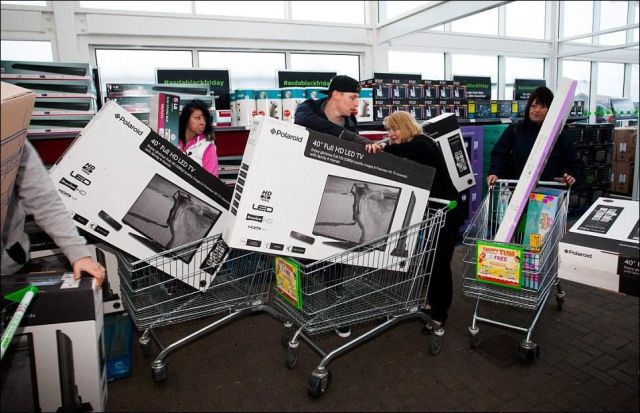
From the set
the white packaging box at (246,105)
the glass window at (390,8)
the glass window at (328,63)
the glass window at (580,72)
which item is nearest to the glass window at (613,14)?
the glass window at (580,72)

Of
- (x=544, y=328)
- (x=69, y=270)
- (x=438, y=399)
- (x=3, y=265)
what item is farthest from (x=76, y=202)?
(x=544, y=328)

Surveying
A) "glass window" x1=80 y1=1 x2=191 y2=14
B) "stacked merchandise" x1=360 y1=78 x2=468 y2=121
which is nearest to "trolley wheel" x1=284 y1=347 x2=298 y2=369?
"stacked merchandise" x1=360 y1=78 x2=468 y2=121

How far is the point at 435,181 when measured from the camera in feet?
9.10

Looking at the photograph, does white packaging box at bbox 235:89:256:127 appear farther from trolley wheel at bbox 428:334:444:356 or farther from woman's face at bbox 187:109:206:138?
trolley wheel at bbox 428:334:444:356

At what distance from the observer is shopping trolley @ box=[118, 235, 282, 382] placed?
2410mm

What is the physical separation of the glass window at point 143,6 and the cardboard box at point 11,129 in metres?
6.50

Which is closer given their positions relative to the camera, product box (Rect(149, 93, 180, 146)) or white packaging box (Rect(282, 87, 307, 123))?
product box (Rect(149, 93, 180, 146))

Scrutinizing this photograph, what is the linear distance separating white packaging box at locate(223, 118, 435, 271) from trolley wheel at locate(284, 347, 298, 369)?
70 cm

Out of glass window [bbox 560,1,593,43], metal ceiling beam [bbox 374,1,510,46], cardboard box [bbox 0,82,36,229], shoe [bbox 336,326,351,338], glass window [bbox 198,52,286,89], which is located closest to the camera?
cardboard box [bbox 0,82,36,229]

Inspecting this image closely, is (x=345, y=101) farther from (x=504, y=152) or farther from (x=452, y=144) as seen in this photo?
(x=452, y=144)

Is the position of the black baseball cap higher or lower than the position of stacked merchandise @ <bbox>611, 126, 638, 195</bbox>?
higher

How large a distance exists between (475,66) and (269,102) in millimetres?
7789

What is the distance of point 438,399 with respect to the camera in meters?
2.34

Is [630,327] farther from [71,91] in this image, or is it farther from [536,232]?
[71,91]
